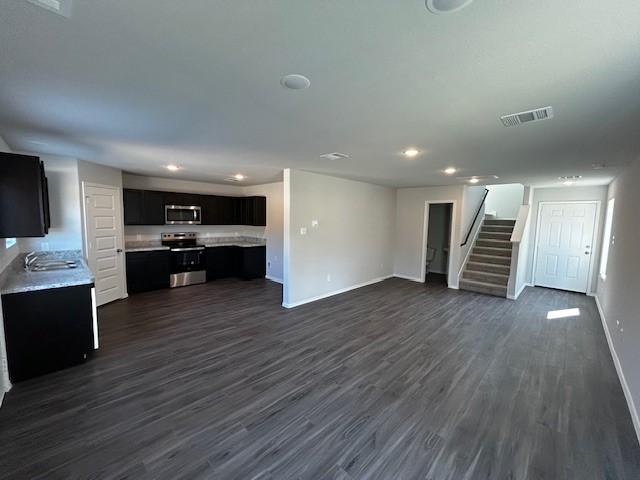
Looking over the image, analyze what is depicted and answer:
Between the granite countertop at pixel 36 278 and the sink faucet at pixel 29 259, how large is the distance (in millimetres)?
39

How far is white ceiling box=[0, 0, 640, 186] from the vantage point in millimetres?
1098

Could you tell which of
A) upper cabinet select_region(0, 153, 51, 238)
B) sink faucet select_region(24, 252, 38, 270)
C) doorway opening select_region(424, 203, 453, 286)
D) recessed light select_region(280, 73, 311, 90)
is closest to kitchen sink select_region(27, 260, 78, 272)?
sink faucet select_region(24, 252, 38, 270)

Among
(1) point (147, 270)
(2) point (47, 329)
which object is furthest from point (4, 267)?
(1) point (147, 270)

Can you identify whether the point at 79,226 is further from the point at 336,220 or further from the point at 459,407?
the point at 459,407

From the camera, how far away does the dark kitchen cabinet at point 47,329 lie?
261 centimetres

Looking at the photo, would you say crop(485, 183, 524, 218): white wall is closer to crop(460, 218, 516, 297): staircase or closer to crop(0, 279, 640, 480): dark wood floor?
crop(460, 218, 516, 297): staircase

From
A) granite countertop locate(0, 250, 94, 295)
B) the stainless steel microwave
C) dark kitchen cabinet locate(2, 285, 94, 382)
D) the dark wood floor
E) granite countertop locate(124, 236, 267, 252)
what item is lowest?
the dark wood floor

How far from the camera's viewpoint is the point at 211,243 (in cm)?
703

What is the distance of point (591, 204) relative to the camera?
6.03 meters

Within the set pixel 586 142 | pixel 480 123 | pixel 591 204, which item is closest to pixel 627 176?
pixel 586 142

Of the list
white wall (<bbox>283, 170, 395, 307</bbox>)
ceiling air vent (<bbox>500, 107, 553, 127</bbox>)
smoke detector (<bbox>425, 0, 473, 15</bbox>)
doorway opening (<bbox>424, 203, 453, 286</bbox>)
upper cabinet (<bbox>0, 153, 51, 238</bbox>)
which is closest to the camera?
smoke detector (<bbox>425, 0, 473, 15</bbox>)

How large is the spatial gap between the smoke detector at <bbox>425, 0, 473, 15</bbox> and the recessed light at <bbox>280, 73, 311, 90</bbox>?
0.75 metres

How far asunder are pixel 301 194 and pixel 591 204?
21.4 ft

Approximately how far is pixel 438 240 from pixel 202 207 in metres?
6.84
